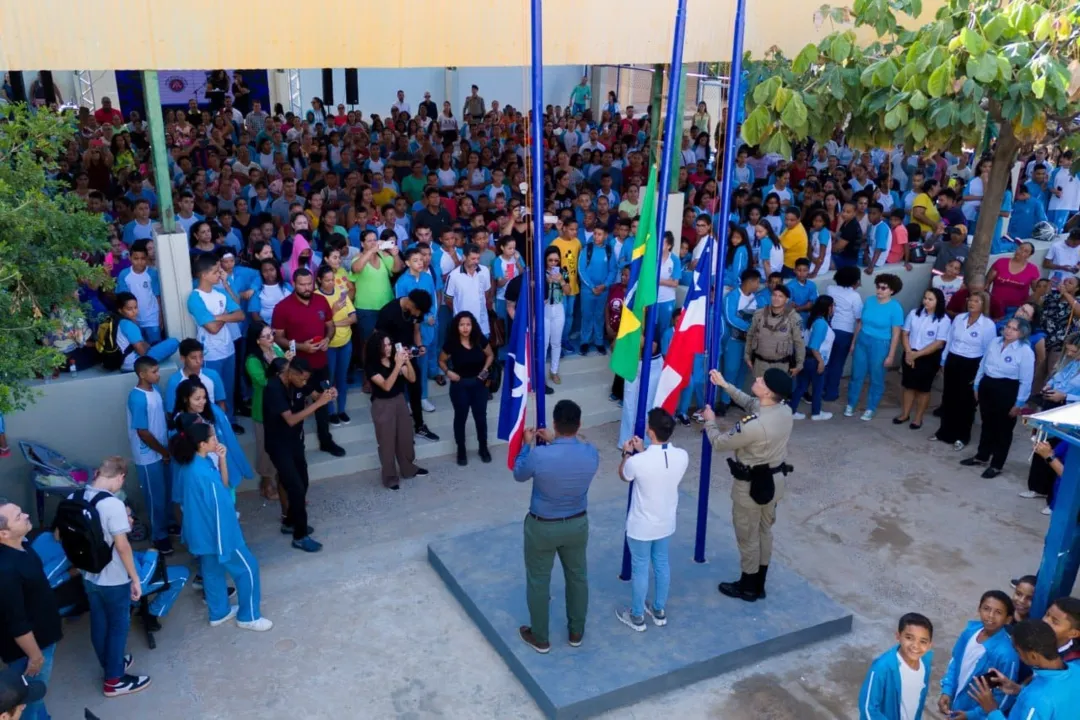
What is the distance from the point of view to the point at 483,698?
5867 mm

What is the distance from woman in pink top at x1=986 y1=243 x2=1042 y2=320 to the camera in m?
10.4

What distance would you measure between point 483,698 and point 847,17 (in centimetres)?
690

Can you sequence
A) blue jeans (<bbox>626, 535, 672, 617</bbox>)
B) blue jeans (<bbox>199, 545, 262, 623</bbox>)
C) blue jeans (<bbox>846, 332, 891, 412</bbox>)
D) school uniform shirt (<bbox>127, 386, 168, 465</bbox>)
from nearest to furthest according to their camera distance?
blue jeans (<bbox>626, 535, 672, 617</bbox>)
blue jeans (<bbox>199, 545, 262, 623</bbox>)
school uniform shirt (<bbox>127, 386, 168, 465</bbox>)
blue jeans (<bbox>846, 332, 891, 412</bbox>)

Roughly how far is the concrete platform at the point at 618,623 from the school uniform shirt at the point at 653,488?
79 cm

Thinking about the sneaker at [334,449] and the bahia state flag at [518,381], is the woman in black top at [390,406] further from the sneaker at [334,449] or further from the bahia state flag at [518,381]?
the bahia state flag at [518,381]

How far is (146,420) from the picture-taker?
695cm

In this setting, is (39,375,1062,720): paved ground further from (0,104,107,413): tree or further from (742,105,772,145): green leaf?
(742,105,772,145): green leaf

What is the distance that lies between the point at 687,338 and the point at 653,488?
46.9 inches

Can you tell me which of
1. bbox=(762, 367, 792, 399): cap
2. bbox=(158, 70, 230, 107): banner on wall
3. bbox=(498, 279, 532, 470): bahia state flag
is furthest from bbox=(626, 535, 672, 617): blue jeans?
bbox=(158, 70, 230, 107): banner on wall

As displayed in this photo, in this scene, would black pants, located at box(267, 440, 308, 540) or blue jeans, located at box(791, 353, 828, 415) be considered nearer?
black pants, located at box(267, 440, 308, 540)

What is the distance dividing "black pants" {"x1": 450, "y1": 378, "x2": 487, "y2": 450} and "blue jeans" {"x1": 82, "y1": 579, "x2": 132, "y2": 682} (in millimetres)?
→ 3416

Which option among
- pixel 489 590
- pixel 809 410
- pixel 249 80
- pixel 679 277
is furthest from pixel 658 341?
pixel 249 80

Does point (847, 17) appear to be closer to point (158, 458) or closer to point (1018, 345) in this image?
point (1018, 345)

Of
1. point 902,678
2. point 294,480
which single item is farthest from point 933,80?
point 294,480
